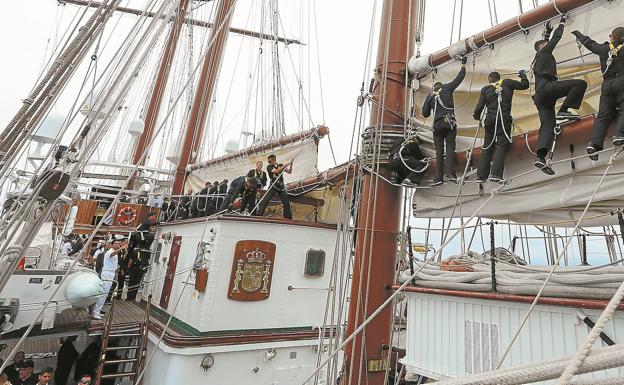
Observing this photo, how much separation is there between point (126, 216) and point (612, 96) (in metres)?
12.3

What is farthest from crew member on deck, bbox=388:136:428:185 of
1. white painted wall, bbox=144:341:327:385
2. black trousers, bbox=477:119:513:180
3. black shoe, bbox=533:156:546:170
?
white painted wall, bbox=144:341:327:385

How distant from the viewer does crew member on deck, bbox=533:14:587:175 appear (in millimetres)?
2941

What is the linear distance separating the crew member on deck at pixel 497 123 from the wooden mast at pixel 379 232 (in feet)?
3.11

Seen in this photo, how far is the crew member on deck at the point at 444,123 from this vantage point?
372 centimetres

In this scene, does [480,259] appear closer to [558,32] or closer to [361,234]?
[361,234]

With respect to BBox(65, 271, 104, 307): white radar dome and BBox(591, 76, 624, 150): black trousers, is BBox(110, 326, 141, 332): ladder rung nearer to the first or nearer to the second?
BBox(65, 271, 104, 307): white radar dome

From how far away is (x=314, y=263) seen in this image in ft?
25.4

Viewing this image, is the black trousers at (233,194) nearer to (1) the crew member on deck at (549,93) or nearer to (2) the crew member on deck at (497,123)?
(2) the crew member on deck at (497,123)

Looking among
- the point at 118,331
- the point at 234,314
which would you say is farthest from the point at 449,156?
the point at 118,331

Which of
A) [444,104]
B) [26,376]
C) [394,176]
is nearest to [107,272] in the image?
[26,376]

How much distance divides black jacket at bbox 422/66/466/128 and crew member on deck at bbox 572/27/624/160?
1223mm

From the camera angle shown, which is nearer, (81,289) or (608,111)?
(608,111)

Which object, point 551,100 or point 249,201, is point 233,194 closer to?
point 249,201

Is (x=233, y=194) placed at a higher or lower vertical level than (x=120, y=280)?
higher
